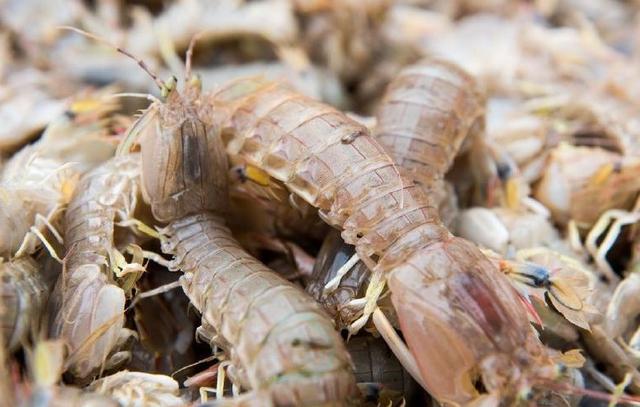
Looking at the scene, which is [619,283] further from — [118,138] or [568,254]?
[118,138]

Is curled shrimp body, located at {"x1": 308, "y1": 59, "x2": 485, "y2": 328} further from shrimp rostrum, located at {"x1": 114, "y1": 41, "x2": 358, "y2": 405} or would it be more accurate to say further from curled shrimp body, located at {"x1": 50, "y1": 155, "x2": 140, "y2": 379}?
curled shrimp body, located at {"x1": 50, "y1": 155, "x2": 140, "y2": 379}

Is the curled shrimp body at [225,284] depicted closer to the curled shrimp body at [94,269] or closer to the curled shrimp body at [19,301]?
the curled shrimp body at [94,269]

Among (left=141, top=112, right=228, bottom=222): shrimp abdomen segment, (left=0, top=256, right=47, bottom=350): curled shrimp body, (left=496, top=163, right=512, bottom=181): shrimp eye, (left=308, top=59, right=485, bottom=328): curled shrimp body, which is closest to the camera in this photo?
(left=0, top=256, right=47, bottom=350): curled shrimp body

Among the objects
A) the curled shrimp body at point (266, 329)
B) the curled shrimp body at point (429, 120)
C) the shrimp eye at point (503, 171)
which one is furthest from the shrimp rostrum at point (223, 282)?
the shrimp eye at point (503, 171)

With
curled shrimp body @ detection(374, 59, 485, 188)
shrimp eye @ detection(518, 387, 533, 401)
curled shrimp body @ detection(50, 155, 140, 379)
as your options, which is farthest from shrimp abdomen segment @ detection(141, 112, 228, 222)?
shrimp eye @ detection(518, 387, 533, 401)

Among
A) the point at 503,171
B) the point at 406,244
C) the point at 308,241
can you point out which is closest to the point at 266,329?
the point at 406,244

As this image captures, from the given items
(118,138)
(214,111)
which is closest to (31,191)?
(118,138)

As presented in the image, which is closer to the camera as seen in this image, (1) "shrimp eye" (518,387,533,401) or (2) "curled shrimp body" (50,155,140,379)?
(1) "shrimp eye" (518,387,533,401)
